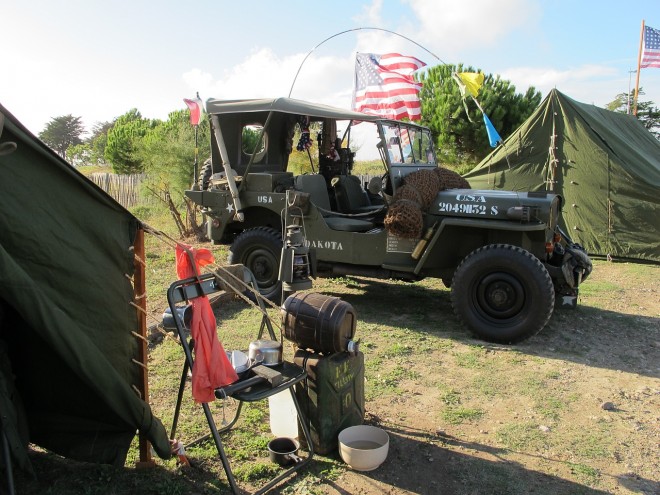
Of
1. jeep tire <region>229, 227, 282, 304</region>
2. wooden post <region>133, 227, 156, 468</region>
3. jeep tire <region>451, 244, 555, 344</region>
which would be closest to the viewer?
wooden post <region>133, 227, 156, 468</region>

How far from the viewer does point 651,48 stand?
13.8 metres

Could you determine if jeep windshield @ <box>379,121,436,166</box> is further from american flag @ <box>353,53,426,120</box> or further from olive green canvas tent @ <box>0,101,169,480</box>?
olive green canvas tent @ <box>0,101,169,480</box>

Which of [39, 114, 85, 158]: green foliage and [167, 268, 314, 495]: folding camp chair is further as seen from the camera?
[39, 114, 85, 158]: green foliage

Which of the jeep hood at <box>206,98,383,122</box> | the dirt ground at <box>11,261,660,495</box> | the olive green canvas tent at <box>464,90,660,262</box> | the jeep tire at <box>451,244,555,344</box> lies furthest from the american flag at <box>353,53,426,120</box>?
the jeep tire at <box>451,244,555,344</box>

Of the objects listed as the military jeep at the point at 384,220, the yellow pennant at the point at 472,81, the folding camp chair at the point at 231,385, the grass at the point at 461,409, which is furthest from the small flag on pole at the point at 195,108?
the folding camp chair at the point at 231,385

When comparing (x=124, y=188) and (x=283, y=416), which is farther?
(x=124, y=188)

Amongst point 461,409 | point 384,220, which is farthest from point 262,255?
point 461,409

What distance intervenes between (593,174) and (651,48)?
238 inches

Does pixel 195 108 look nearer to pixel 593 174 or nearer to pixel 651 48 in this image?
pixel 593 174

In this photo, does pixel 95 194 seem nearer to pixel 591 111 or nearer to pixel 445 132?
pixel 591 111

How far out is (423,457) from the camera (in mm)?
3295

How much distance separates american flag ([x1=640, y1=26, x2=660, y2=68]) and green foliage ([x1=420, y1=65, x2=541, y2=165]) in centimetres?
472

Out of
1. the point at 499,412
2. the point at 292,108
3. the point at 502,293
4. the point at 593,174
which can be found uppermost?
the point at 292,108

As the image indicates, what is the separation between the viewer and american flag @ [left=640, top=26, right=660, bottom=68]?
13.7 m
